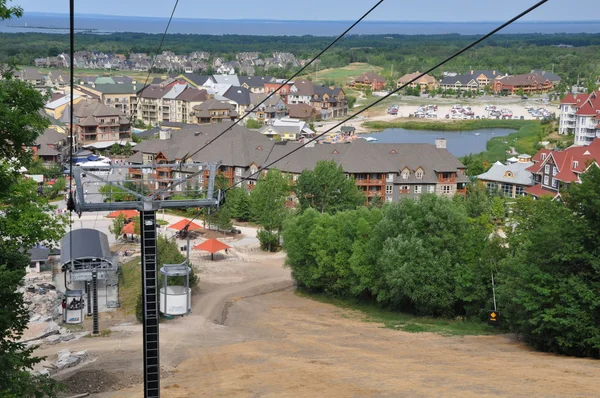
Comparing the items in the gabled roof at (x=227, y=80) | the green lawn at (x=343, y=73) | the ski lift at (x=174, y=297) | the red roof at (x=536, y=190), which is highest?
the green lawn at (x=343, y=73)

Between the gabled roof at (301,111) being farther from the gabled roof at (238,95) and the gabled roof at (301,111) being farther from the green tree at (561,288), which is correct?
the green tree at (561,288)

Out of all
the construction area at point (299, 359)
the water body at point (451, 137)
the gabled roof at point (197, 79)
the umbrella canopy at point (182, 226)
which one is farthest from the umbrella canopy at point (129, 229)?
the gabled roof at point (197, 79)

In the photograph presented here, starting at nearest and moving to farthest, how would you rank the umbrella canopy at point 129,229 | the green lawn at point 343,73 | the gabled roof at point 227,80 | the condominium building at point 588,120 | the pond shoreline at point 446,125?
the umbrella canopy at point 129,229 < the condominium building at point 588,120 < the pond shoreline at point 446,125 < the gabled roof at point 227,80 < the green lawn at point 343,73

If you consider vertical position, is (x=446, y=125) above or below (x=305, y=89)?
below

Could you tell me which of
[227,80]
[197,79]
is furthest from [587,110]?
[197,79]

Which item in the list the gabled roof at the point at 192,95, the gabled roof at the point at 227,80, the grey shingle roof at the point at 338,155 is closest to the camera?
the grey shingle roof at the point at 338,155

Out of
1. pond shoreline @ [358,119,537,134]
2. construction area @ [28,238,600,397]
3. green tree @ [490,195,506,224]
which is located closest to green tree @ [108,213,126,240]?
construction area @ [28,238,600,397]

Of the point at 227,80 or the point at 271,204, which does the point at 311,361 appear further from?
the point at 227,80
